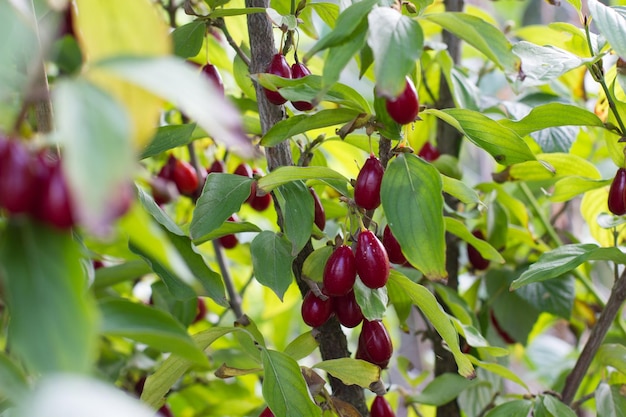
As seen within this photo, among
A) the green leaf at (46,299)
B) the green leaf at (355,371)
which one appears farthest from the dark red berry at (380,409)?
the green leaf at (46,299)

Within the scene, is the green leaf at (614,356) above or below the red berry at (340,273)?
below

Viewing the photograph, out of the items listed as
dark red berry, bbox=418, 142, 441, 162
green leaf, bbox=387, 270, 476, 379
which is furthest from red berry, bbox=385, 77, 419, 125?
dark red berry, bbox=418, 142, 441, 162

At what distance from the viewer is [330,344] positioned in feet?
2.07

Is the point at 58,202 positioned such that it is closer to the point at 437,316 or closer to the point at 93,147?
the point at 93,147

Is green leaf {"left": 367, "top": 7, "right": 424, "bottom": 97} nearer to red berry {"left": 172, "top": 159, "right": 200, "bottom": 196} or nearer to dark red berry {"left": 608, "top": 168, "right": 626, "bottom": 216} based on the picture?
dark red berry {"left": 608, "top": 168, "right": 626, "bottom": 216}

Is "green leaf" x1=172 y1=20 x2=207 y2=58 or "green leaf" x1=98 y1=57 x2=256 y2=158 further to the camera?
"green leaf" x1=172 y1=20 x2=207 y2=58

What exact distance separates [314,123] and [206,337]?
0.19 m

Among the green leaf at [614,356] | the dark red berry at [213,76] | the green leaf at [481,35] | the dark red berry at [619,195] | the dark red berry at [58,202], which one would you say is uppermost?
the dark red berry at [58,202]

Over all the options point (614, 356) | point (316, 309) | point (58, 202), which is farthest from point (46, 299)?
point (614, 356)

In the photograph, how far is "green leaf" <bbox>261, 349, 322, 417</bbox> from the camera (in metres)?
0.52

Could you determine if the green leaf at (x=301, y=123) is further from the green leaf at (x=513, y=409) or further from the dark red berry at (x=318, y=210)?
the green leaf at (x=513, y=409)

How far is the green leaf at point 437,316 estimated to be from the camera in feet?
1.76

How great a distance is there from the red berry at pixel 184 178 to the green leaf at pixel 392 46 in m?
0.42

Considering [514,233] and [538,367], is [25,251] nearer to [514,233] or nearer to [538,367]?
[514,233]
